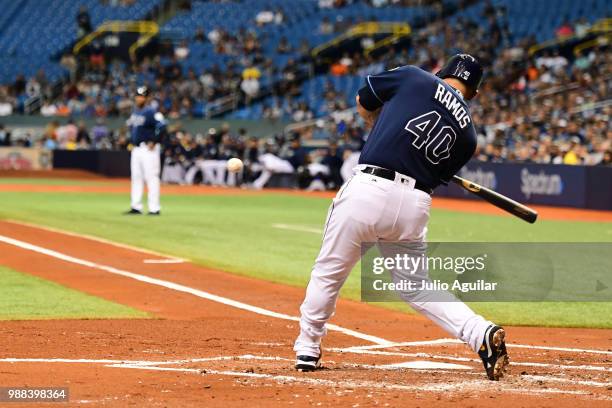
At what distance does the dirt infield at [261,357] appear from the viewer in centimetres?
633

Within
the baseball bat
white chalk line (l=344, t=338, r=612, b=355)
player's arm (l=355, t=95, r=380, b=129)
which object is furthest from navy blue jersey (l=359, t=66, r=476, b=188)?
white chalk line (l=344, t=338, r=612, b=355)

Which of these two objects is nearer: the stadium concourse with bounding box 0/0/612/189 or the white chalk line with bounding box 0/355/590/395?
the white chalk line with bounding box 0/355/590/395

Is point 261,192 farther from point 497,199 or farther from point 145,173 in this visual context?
point 497,199

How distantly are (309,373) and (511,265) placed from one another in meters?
7.75

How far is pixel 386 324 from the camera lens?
9.87 metres

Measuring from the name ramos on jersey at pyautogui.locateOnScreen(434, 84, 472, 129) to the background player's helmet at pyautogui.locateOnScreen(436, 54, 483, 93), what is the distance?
0.98 ft

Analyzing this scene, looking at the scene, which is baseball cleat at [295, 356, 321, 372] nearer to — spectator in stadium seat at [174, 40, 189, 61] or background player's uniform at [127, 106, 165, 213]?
background player's uniform at [127, 106, 165, 213]

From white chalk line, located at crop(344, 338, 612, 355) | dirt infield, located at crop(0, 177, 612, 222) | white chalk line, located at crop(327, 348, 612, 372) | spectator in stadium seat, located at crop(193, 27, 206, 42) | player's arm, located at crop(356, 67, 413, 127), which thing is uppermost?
spectator in stadium seat, located at crop(193, 27, 206, 42)

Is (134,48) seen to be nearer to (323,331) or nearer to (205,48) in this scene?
(205,48)

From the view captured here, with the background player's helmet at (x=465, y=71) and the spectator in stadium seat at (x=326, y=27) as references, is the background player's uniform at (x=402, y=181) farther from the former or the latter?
the spectator in stadium seat at (x=326, y=27)

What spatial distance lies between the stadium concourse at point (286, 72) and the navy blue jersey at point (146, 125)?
36.9 ft

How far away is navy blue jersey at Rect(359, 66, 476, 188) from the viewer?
700cm

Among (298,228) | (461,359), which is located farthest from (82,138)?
(461,359)

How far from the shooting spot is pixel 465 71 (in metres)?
7.36
